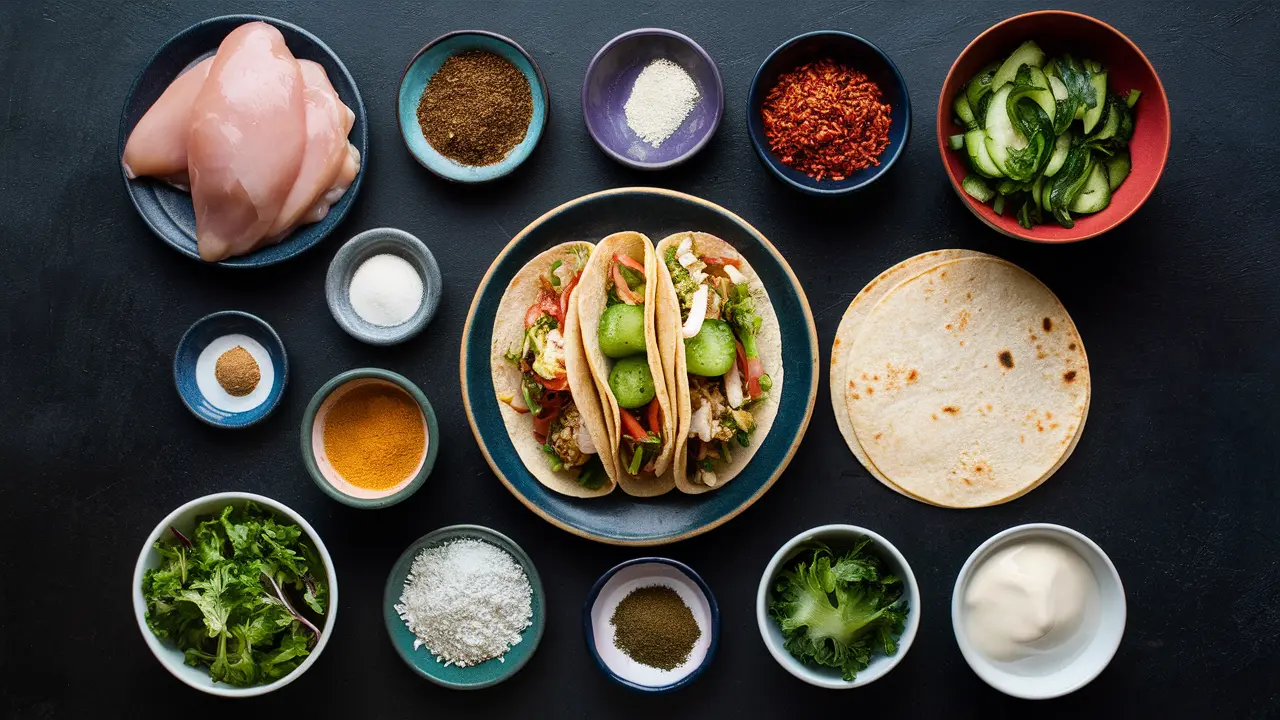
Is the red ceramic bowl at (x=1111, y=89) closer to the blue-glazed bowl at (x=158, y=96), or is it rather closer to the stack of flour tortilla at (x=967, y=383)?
the stack of flour tortilla at (x=967, y=383)

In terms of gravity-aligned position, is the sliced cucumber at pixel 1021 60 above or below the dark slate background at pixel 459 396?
above

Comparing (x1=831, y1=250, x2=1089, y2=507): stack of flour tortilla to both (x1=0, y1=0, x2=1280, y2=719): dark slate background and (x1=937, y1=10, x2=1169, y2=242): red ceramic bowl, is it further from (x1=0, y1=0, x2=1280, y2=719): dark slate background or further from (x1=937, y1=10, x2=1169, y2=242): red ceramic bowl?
(x1=937, y1=10, x2=1169, y2=242): red ceramic bowl

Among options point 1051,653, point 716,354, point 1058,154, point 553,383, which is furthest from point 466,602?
point 1058,154

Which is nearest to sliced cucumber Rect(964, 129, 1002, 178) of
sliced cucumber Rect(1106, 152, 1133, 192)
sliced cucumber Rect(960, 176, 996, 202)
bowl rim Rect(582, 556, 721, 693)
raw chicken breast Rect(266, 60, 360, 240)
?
sliced cucumber Rect(960, 176, 996, 202)

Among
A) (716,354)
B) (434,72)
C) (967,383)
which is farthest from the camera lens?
(434,72)

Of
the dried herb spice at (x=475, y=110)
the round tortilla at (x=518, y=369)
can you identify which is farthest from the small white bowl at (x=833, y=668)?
the dried herb spice at (x=475, y=110)

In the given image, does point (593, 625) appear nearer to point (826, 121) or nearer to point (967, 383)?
point (967, 383)
